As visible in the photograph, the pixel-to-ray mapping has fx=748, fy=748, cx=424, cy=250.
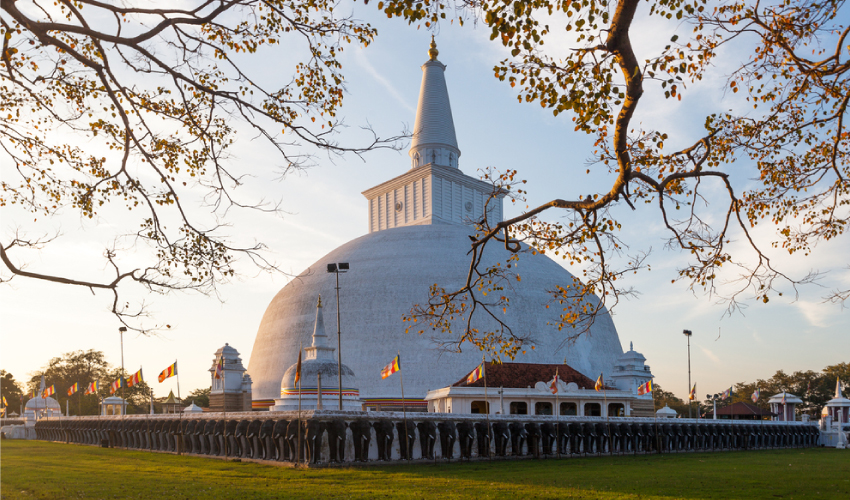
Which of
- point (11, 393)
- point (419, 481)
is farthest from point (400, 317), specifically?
point (11, 393)

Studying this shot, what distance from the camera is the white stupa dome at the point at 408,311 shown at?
159 feet

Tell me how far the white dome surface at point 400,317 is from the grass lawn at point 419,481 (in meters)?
20.6

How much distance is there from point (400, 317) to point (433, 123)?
78.3 feet

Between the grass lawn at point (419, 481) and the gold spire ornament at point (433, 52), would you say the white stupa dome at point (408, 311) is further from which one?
the grass lawn at point (419, 481)

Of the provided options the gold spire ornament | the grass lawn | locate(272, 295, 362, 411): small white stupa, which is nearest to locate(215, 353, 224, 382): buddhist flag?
locate(272, 295, 362, 411): small white stupa

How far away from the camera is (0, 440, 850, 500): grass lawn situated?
16.5 meters

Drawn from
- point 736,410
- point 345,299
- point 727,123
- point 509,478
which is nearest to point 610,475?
point 509,478

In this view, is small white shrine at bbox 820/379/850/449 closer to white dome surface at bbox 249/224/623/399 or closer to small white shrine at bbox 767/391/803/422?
small white shrine at bbox 767/391/803/422

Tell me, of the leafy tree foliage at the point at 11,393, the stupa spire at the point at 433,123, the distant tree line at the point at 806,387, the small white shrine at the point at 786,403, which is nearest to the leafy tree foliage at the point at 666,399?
the distant tree line at the point at 806,387

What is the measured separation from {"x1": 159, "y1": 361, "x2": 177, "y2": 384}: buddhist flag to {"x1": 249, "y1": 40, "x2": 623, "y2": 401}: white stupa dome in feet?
31.1

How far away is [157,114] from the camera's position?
14.4m

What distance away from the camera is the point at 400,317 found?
49156mm

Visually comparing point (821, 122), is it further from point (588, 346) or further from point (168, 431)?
point (588, 346)

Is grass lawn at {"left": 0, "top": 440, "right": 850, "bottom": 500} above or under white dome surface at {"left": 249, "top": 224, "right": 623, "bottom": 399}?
under
